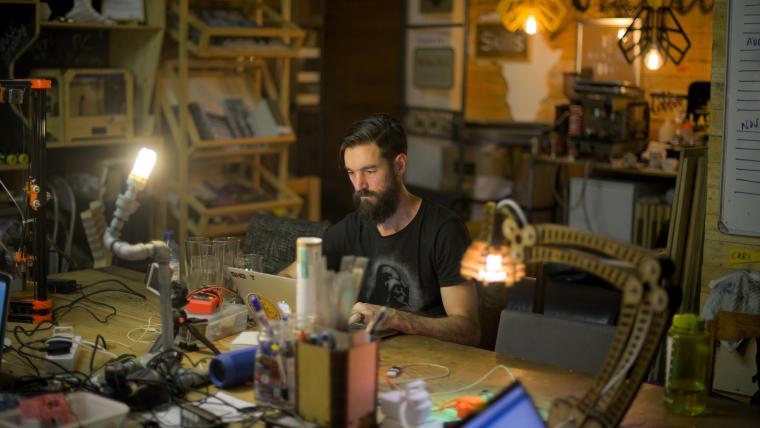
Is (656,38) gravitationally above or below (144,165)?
above

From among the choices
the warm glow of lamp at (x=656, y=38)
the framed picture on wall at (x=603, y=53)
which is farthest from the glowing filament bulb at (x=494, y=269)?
the framed picture on wall at (x=603, y=53)

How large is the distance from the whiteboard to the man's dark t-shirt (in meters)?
1.23

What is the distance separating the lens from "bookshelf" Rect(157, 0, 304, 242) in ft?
17.3

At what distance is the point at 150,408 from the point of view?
2.17 meters

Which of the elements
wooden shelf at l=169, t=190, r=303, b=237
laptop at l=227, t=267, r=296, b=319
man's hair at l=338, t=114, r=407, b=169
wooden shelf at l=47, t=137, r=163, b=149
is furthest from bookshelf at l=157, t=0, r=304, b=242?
laptop at l=227, t=267, r=296, b=319

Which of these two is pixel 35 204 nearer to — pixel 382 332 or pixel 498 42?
pixel 382 332

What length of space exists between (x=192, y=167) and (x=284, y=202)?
577 mm

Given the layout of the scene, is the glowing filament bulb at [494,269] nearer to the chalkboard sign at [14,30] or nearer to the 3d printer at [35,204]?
the 3d printer at [35,204]

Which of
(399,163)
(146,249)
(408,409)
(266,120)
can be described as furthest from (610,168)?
(408,409)

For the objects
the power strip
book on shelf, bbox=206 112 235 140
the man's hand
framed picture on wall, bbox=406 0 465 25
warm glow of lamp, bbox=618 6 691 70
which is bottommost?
the power strip

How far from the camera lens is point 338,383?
1947 mm

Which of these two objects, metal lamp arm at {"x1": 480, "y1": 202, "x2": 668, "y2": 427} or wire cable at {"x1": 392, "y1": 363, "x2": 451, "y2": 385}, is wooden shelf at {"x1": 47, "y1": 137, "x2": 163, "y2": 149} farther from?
metal lamp arm at {"x1": 480, "y1": 202, "x2": 668, "y2": 427}

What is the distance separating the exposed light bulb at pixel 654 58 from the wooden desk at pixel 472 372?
3929mm

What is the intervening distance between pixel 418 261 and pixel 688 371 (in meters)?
1.11
